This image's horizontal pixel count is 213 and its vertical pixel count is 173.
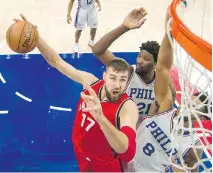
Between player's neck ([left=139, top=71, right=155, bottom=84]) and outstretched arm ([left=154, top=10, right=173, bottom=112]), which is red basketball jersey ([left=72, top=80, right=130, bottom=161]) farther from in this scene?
player's neck ([left=139, top=71, right=155, bottom=84])

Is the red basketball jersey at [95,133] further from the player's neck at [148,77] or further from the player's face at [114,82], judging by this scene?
the player's neck at [148,77]

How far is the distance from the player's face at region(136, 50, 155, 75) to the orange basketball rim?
2.26 feet

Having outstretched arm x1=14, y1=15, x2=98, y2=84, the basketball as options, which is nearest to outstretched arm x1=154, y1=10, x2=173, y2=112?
outstretched arm x1=14, y1=15, x2=98, y2=84

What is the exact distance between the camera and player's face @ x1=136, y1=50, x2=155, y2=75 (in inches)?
121

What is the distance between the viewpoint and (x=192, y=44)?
2.11m

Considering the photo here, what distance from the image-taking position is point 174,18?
93.4 inches

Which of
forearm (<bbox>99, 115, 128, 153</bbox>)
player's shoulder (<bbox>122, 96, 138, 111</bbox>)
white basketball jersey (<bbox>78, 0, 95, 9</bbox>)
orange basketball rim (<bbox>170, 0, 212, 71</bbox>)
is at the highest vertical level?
orange basketball rim (<bbox>170, 0, 212, 71</bbox>)

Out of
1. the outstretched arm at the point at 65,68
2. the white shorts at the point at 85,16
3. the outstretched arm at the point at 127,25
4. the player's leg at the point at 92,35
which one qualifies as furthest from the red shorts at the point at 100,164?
the player's leg at the point at 92,35

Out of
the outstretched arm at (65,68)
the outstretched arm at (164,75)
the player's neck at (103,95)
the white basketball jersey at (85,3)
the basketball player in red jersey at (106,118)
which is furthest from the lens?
the white basketball jersey at (85,3)

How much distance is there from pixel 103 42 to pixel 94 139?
827mm

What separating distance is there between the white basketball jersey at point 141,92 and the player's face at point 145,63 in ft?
0.27

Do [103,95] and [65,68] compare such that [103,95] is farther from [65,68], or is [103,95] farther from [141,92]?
[141,92]

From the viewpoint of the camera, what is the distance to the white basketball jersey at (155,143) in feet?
8.87

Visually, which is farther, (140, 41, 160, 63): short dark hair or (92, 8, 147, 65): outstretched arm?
(140, 41, 160, 63): short dark hair
